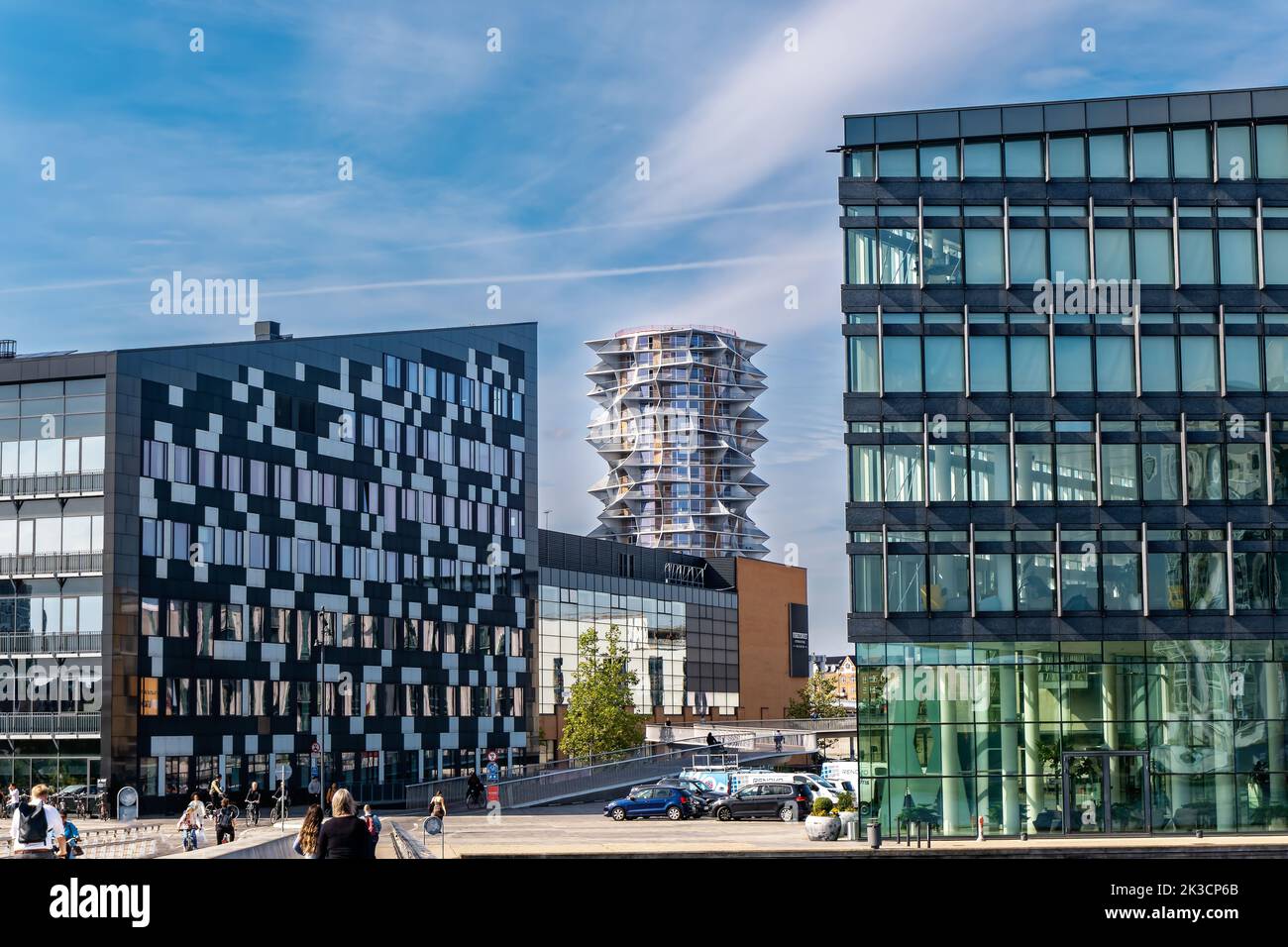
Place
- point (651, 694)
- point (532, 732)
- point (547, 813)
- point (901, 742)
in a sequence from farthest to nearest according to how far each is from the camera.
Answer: point (651, 694)
point (532, 732)
point (547, 813)
point (901, 742)

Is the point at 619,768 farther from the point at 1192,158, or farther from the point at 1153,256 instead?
the point at 1192,158

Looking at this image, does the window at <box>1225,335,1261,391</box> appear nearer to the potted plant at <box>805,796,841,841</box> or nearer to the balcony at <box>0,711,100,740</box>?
the potted plant at <box>805,796,841,841</box>

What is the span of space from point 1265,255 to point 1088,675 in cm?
1510

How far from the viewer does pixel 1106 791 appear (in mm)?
49000

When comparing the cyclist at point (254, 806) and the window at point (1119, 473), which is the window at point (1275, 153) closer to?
the window at point (1119, 473)

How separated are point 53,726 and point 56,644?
3.72 metres

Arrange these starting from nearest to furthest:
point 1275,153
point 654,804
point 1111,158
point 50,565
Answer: point 1275,153 < point 1111,158 < point 654,804 < point 50,565

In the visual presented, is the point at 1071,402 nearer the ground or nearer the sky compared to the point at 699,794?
nearer the sky

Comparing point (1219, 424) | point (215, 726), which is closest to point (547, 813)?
point (215, 726)

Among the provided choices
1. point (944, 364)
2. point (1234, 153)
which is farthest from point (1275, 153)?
point (944, 364)

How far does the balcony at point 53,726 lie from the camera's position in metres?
69.8

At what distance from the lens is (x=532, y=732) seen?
4092 inches
